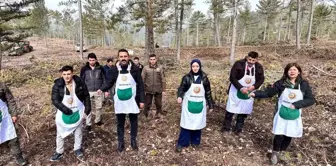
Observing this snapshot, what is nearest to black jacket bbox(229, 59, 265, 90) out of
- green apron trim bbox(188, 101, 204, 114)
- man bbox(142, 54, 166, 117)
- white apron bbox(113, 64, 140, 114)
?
green apron trim bbox(188, 101, 204, 114)

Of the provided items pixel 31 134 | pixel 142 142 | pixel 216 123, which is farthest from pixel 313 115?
pixel 31 134

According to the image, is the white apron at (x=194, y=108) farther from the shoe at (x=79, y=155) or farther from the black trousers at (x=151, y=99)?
the shoe at (x=79, y=155)

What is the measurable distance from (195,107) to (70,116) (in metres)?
2.20

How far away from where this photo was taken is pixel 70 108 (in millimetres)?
4234

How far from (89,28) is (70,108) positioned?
32.7 meters

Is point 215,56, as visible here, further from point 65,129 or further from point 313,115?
point 65,129

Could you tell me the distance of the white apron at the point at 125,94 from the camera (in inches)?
176

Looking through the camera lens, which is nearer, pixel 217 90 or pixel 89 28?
pixel 217 90

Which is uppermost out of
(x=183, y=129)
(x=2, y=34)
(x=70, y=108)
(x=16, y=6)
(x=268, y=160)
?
(x=16, y=6)

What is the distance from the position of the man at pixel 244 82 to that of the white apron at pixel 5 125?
4.09m

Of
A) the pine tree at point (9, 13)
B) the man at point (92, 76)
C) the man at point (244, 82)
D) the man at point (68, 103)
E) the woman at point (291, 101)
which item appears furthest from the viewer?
the pine tree at point (9, 13)

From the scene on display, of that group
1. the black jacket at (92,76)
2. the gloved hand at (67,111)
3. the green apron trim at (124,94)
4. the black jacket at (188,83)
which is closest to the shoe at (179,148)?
the black jacket at (188,83)

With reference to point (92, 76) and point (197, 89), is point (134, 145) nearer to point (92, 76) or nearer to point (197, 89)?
point (197, 89)

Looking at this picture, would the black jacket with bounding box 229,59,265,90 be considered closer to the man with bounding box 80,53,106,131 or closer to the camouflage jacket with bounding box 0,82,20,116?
the man with bounding box 80,53,106,131
